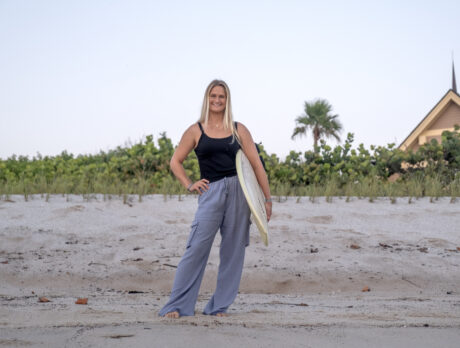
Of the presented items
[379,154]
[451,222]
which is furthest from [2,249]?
[379,154]

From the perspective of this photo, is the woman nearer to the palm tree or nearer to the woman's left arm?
the woman's left arm

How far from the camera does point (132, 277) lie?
5.94 metres

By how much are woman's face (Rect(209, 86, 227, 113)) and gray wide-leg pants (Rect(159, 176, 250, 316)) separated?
1.71 feet

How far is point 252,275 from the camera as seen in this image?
5.95 m

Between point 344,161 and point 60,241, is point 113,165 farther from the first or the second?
point 344,161

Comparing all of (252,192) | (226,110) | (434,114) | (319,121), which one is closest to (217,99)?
(226,110)

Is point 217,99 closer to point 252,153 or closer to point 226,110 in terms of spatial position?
point 226,110

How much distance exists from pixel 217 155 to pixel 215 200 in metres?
0.33

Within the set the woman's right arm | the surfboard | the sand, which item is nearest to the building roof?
the sand

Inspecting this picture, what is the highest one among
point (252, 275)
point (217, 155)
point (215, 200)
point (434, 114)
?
point (434, 114)

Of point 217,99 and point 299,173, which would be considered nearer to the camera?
point 217,99

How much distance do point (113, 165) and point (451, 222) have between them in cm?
628

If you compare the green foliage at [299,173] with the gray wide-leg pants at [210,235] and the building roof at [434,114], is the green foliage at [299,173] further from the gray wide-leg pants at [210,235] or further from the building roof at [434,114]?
the building roof at [434,114]

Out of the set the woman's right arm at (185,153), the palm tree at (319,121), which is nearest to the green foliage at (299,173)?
the woman's right arm at (185,153)
